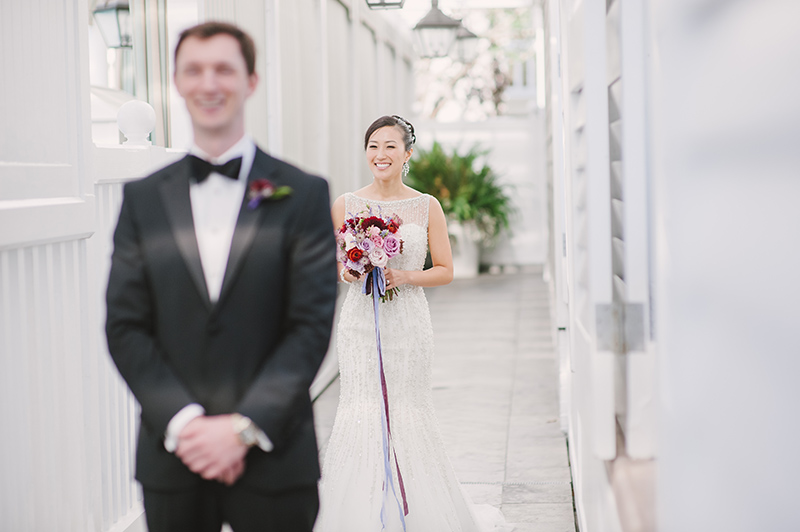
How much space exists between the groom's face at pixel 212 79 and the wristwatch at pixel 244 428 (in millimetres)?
574

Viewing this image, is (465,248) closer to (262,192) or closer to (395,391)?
(395,391)

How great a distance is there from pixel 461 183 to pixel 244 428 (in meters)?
11.4

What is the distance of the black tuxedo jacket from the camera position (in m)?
1.67

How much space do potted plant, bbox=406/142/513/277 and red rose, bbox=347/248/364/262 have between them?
9290 millimetres

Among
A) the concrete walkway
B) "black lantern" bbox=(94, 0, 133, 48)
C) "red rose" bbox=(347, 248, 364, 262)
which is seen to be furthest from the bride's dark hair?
"black lantern" bbox=(94, 0, 133, 48)

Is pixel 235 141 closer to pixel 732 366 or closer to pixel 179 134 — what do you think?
pixel 732 366

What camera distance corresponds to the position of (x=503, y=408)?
5676 millimetres

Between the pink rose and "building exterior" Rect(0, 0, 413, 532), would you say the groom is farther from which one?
the pink rose

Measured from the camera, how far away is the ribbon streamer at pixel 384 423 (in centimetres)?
336

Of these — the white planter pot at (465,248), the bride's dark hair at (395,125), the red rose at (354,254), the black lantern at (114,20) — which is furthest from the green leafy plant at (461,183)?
the red rose at (354,254)

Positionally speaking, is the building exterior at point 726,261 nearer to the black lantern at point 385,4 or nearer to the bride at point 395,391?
the bride at point 395,391

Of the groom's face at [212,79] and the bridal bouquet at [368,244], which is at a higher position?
the groom's face at [212,79]

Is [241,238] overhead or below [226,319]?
overhead

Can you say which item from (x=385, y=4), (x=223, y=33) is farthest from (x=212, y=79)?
(x=385, y=4)
